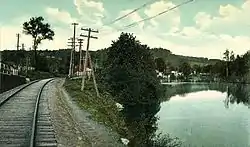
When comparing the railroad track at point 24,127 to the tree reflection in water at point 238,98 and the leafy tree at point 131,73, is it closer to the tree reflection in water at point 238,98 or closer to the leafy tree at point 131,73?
the leafy tree at point 131,73

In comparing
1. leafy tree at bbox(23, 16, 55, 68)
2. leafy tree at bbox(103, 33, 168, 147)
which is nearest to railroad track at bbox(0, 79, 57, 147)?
leafy tree at bbox(103, 33, 168, 147)

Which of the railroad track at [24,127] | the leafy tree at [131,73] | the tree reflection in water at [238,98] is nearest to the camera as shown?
the railroad track at [24,127]

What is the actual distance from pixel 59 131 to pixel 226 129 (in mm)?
22225

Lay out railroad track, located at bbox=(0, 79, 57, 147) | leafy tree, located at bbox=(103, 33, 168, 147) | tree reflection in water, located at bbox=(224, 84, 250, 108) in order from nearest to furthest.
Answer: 1. railroad track, located at bbox=(0, 79, 57, 147)
2. leafy tree, located at bbox=(103, 33, 168, 147)
3. tree reflection in water, located at bbox=(224, 84, 250, 108)

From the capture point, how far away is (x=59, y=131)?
18312 mm

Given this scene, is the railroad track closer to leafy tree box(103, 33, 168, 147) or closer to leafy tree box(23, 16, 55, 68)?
leafy tree box(103, 33, 168, 147)

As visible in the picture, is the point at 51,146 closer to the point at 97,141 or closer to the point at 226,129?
the point at 97,141

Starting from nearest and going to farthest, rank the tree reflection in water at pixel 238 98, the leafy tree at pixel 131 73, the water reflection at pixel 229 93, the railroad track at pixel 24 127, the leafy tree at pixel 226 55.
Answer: the railroad track at pixel 24 127 → the leafy tree at pixel 131 73 → the tree reflection in water at pixel 238 98 → the water reflection at pixel 229 93 → the leafy tree at pixel 226 55

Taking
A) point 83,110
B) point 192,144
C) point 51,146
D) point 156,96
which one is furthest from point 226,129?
point 156,96

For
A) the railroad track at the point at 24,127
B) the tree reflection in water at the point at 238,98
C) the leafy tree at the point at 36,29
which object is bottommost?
the tree reflection in water at the point at 238,98

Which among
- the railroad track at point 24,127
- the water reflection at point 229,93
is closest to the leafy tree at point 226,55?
the water reflection at point 229,93

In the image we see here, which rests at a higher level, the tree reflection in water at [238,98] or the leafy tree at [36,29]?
the leafy tree at [36,29]

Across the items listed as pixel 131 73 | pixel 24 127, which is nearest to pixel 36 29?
pixel 131 73

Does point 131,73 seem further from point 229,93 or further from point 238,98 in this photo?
point 229,93
